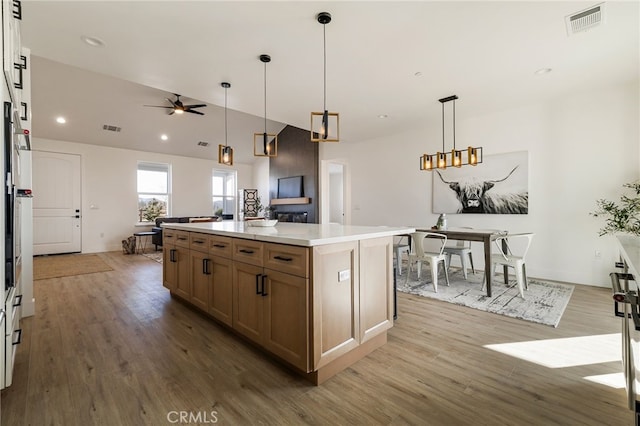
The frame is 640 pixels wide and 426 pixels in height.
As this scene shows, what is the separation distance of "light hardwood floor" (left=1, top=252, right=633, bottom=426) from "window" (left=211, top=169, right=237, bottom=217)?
6.74 metres

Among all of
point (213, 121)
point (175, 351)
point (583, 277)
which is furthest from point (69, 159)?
point (583, 277)

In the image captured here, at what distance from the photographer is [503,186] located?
14.9 feet

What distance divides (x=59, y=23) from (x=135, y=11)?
2.51ft

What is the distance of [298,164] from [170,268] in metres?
5.50

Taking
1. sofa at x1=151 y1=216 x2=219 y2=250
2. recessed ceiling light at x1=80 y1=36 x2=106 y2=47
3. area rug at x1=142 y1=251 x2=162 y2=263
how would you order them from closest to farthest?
recessed ceiling light at x1=80 y1=36 x2=106 y2=47, area rug at x1=142 y1=251 x2=162 y2=263, sofa at x1=151 y1=216 x2=219 y2=250

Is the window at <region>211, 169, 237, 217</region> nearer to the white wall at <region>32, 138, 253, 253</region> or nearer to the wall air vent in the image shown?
the white wall at <region>32, 138, 253, 253</region>

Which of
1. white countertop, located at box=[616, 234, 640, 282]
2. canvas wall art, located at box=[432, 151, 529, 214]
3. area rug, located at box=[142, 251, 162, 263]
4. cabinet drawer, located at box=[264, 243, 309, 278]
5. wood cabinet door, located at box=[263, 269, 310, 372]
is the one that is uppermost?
canvas wall art, located at box=[432, 151, 529, 214]

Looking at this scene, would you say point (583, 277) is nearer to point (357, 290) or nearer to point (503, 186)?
point (503, 186)

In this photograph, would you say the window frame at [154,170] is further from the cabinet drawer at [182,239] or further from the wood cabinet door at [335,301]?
the wood cabinet door at [335,301]

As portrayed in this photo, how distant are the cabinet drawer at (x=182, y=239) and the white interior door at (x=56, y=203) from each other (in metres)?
5.53

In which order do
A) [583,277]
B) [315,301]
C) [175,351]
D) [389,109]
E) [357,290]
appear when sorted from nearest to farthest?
[315,301]
[357,290]
[175,351]
[583,277]
[389,109]

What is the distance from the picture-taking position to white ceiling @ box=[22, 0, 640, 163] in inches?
90.4

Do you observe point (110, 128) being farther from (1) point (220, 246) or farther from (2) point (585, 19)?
(2) point (585, 19)

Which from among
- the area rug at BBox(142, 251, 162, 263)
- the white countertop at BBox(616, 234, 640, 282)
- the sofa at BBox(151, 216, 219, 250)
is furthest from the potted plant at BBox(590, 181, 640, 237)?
the area rug at BBox(142, 251, 162, 263)
